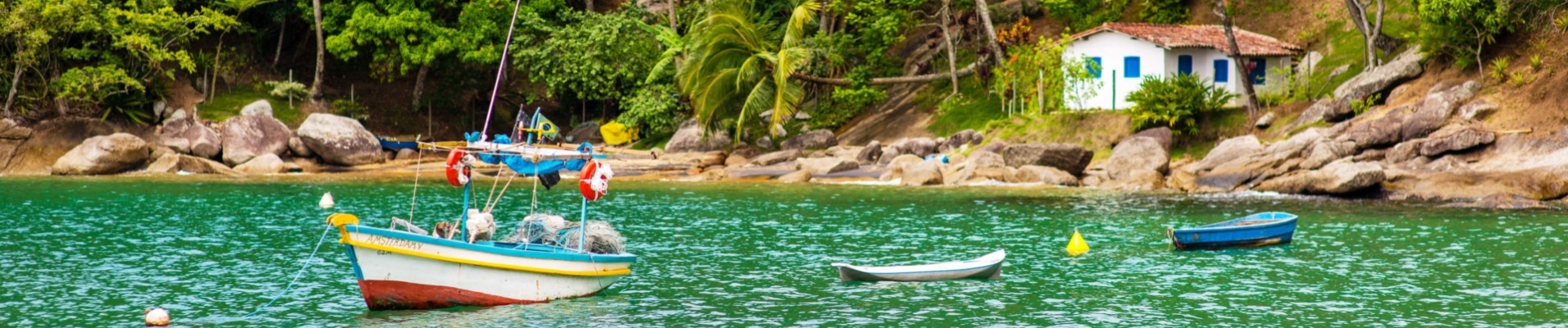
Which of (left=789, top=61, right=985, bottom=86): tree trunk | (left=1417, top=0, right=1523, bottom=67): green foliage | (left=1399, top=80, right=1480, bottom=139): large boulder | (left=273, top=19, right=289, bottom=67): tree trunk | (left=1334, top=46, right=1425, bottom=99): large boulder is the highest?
(left=273, top=19, right=289, bottom=67): tree trunk

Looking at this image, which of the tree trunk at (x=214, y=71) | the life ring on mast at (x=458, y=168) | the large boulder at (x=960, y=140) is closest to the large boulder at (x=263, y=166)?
the tree trunk at (x=214, y=71)

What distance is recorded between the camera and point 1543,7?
49.9m

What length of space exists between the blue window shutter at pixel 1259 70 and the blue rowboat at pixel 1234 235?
26410mm

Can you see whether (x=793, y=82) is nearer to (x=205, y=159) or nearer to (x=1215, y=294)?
(x=205, y=159)

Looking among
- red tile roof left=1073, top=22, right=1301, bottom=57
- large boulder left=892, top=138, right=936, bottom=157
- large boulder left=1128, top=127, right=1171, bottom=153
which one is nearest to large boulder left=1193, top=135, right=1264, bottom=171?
large boulder left=1128, top=127, right=1171, bottom=153

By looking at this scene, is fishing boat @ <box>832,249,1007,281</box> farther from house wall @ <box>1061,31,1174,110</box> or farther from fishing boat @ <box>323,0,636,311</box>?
house wall @ <box>1061,31,1174,110</box>

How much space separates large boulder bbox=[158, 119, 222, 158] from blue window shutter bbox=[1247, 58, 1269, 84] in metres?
42.0

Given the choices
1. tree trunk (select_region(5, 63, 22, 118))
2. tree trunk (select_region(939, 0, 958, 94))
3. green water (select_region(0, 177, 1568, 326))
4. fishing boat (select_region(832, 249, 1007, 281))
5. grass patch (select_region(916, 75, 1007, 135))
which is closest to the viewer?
green water (select_region(0, 177, 1568, 326))

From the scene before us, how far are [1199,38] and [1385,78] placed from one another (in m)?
7.82

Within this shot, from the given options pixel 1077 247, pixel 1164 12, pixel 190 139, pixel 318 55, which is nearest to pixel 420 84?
pixel 318 55

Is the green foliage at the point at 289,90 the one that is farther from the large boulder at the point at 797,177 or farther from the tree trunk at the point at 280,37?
the large boulder at the point at 797,177

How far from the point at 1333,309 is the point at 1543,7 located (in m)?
31.6

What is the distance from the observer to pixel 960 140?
195ft

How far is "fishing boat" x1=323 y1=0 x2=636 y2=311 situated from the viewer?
2278cm
